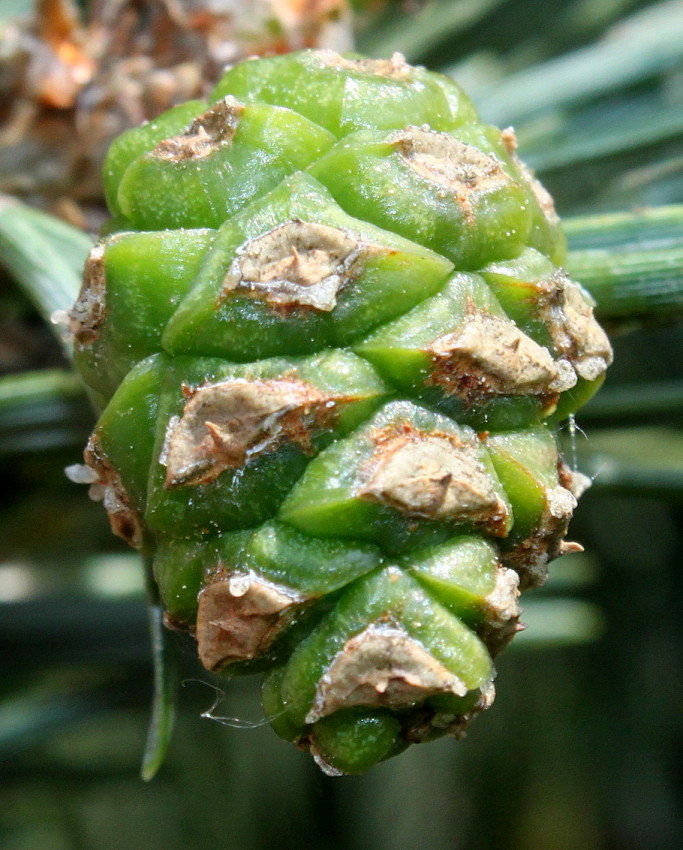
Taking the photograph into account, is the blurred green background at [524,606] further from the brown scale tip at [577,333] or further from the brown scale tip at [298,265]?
the brown scale tip at [298,265]

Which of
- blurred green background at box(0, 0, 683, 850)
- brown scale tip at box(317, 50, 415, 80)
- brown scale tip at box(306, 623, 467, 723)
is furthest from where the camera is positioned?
blurred green background at box(0, 0, 683, 850)

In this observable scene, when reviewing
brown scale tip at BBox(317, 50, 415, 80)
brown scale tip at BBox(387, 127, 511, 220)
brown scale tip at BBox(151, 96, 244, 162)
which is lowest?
brown scale tip at BBox(387, 127, 511, 220)

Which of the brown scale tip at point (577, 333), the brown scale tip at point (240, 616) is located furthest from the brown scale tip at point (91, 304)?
the brown scale tip at point (577, 333)

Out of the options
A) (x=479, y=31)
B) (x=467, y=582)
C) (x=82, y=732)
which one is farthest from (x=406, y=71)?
(x=82, y=732)

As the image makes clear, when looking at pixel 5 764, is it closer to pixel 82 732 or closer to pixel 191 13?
pixel 82 732

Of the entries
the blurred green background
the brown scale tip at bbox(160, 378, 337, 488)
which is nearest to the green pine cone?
the brown scale tip at bbox(160, 378, 337, 488)

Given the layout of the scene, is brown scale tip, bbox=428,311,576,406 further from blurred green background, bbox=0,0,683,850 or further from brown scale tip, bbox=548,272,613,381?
blurred green background, bbox=0,0,683,850
